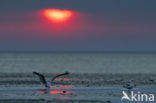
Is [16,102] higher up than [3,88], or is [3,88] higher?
[3,88]

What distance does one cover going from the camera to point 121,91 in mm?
33344

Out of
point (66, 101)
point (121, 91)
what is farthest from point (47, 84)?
point (66, 101)

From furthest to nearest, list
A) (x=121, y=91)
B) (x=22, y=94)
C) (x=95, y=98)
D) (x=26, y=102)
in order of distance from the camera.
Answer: (x=121, y=91), (x=22, y=94), (x=95, y=98), (x=26, y=102)

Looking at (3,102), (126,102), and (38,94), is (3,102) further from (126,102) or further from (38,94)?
(126,102)

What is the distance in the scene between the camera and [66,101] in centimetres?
2722

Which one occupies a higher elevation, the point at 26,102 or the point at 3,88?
the point at 3,88

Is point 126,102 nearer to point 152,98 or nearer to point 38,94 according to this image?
point 152,98

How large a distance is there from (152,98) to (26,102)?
778 cm

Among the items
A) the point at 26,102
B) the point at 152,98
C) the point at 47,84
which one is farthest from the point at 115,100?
the point at 47,84

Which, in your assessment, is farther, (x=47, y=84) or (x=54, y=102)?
(x=47, y=84)

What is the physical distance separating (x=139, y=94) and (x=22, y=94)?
7706mm

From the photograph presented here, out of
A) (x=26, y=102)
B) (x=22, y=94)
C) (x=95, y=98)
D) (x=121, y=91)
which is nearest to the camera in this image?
(x=26, y=102)

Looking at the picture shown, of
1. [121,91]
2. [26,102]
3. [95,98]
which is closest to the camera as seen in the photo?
[26,102]

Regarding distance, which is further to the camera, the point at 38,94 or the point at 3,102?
the point at 38,94
